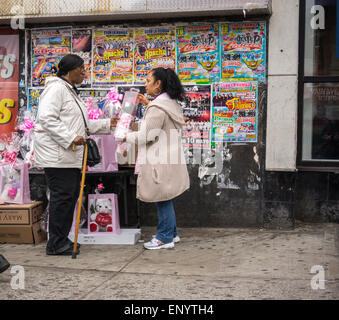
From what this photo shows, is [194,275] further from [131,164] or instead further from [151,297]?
[131,164]

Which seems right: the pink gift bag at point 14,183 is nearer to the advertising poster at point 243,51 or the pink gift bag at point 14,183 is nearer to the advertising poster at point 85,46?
the advertising poster at point 85,46

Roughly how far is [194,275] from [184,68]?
2.70 metres

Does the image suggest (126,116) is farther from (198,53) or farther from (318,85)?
(318,85)

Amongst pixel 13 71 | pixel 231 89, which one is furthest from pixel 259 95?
pixel 13 71

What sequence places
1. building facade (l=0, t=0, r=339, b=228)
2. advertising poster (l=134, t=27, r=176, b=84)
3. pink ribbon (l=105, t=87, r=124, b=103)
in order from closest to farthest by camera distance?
pink ribbon (l=105, t=87, r=124, b=103) → building facade (l=0, t=0, r=339, b=228) → advertising poster (l=134, t=27, r=176, b=84)

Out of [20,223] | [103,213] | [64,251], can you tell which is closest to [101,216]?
[103,213]

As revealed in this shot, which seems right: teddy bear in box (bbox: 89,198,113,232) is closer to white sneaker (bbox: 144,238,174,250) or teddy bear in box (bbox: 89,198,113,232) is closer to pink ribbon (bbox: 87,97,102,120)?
white sneaker (bbox: 144,238,174,250)

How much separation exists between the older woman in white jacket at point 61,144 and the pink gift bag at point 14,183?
644 millimetres

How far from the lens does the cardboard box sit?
17.8ft

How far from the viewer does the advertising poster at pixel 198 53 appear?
5938 mm

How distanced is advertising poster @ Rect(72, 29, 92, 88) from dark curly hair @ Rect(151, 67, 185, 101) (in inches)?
55.0

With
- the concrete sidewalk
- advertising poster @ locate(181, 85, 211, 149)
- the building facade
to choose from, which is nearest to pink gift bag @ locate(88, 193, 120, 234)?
the concrete sidewalk

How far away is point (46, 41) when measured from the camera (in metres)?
6.30

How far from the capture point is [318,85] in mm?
5922
